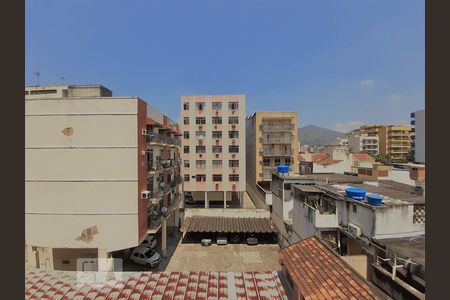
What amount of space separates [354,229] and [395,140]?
10226 cm

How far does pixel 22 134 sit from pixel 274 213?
88.9 feet

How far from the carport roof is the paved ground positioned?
1.89 m

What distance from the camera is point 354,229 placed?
42.1 feet

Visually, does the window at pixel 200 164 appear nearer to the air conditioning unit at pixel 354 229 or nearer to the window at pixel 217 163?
the window at pixel 217 163

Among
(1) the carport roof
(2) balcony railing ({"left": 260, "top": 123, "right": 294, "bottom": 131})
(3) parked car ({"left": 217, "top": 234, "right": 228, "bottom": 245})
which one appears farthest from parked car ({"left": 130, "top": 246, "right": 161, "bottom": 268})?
(2) balcony railing ({"left": 260, "top": 123, "right": 294, "bottom": 131})

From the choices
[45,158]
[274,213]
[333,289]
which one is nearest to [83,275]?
[45,158]

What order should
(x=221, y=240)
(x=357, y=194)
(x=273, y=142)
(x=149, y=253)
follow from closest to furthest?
(x=357, y=194) < (x=149, y=253) < (x=221, y=240) < (x=273, y=142)

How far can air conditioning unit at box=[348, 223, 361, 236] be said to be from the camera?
12.6 meters

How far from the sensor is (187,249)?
1038 inches

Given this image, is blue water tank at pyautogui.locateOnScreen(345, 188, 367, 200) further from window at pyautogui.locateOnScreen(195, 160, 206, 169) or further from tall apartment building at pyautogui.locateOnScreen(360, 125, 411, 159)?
tall apartment building at pyautogui.locateOnScreen(360, 125, 411, 159)

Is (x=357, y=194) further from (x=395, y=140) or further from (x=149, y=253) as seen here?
(x=395, y=140)

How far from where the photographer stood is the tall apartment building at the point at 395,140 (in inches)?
3568

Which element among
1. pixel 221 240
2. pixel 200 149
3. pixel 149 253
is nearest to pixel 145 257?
pixel 149 253

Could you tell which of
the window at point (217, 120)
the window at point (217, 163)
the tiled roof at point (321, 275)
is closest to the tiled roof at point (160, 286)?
the tiled roof at point (321, 275)
